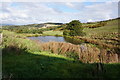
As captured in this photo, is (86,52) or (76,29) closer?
(86,52)

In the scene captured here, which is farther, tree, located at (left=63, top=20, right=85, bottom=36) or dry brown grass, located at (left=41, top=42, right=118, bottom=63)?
tree, located at (left=63, top=20, right=85, bottom=36)

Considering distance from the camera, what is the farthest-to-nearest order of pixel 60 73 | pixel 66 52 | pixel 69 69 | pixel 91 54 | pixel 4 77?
pixel 66 52 → pixel 91 54 → pixel 69 69 → pixel 60 73 → pixel 4 77

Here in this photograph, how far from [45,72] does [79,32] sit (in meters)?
33.9

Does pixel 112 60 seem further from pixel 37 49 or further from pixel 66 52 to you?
pixel 37 49

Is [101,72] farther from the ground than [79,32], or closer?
closer

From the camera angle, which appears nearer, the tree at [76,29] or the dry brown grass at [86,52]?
the dry brown grass at [86,52]

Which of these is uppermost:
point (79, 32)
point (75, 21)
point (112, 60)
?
point (75, 21)

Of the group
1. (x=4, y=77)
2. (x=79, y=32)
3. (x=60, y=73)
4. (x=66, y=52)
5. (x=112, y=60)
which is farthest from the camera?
(x=79, y=32)

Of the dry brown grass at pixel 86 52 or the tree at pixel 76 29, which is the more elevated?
the tree at pixel 76 29

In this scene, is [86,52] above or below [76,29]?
below

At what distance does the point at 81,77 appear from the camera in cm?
404

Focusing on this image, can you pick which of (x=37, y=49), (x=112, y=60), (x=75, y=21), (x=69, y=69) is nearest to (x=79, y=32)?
(x=75, y=21)

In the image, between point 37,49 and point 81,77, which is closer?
point 81,77

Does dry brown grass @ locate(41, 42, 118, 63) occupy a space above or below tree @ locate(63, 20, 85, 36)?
below
